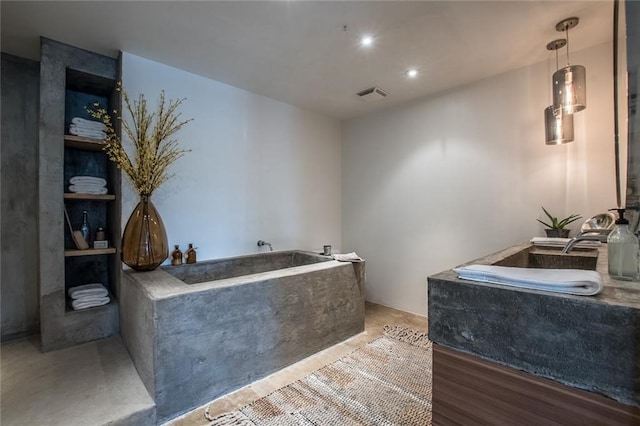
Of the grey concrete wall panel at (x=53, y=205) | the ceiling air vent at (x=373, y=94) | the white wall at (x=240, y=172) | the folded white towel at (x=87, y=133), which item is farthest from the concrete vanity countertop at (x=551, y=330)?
the folded white towel at (x=87, y=133)

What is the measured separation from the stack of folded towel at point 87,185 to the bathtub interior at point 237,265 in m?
0.86

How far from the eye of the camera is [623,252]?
918mm

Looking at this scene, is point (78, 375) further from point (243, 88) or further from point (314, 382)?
point (243, 88)

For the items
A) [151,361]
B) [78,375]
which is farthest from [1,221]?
[151,361]

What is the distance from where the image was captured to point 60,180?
2.12 meters

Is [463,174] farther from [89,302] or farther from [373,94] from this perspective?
[89,302]

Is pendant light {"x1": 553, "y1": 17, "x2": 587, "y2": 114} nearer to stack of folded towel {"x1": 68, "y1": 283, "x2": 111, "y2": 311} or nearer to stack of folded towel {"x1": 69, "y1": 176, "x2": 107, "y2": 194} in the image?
stack of folded towel {"x1": 69, "y1": 176, "x2": 107, "y2": 194}

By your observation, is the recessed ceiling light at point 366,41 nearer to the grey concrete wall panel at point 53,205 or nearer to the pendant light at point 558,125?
the pendant light at point 558,125

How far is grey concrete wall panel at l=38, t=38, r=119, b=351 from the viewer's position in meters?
2.04

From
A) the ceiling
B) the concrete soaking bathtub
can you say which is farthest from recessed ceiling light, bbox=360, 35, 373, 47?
the concrete soaking bathtub

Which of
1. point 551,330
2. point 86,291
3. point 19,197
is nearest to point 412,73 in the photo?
point 551,330

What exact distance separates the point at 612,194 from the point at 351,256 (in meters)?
2.08

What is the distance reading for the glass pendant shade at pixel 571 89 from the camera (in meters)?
1.87

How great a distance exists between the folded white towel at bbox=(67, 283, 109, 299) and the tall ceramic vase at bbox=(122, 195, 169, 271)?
0.50 metres
